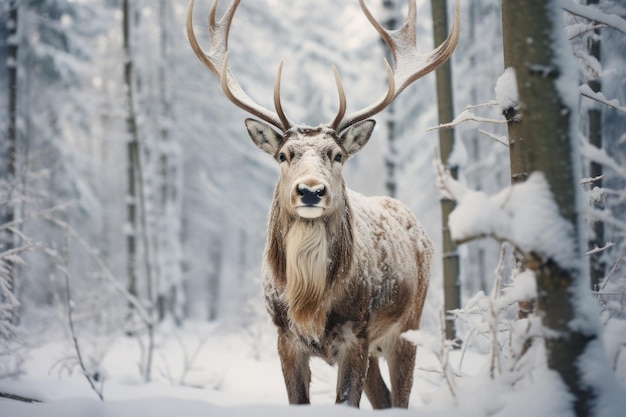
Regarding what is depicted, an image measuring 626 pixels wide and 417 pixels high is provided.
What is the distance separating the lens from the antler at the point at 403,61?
3658mm

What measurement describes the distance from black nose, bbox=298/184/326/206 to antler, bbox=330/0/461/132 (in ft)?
2.66

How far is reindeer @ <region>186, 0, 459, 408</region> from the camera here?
3.31 meters

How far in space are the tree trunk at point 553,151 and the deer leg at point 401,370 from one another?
2.54m

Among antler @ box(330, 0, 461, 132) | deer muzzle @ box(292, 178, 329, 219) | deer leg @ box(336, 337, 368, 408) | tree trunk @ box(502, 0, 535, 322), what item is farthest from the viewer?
antler @ box(330, 0, 461, 132)

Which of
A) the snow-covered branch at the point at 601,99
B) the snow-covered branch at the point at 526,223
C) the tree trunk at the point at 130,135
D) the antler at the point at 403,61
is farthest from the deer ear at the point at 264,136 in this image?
the tree trunk at the point at 130,135

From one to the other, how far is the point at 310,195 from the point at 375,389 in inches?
91.1

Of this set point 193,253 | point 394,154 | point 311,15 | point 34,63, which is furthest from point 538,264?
point 193,253

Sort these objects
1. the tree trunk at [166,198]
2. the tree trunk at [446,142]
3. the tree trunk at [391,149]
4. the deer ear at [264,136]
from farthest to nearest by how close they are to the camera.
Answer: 1. the tree trunk at [166,198]
2. the tree trunk at [391,149]
3. the tree trunk at [446,142]
4. the deer ear at [264,136]

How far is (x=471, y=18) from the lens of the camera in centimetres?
1402

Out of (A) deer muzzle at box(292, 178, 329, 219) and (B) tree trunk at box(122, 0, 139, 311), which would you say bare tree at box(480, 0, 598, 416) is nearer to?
(A) deer muzzle at box(292, 178, 329, 219)

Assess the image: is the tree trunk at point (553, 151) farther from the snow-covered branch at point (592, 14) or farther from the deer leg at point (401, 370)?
the deer leg at point (401, 370)

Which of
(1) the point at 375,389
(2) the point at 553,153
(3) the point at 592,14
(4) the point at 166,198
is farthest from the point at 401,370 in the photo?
(4) the point at 166,198

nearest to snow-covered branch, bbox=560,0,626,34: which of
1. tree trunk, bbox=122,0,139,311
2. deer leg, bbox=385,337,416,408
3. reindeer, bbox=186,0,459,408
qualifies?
reindeer, bbox=186,0,459,408

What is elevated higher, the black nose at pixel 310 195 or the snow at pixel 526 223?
the black nose at pixel 310 195
